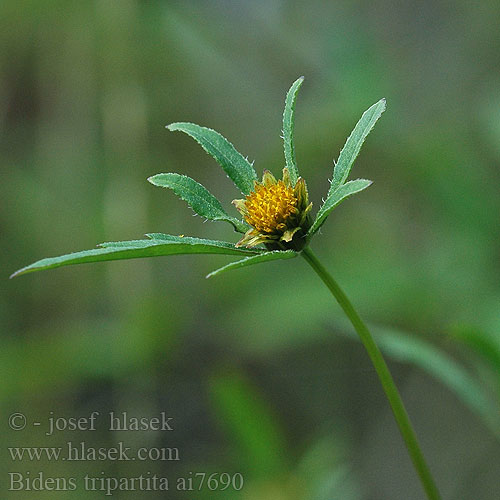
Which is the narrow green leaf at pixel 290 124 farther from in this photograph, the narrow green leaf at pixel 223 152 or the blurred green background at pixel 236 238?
the blurred green background at pixel 236 238

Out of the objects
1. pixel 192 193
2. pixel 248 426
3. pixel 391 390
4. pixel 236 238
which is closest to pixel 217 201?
pixel 192 193

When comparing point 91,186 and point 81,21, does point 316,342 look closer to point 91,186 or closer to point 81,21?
point 91,186

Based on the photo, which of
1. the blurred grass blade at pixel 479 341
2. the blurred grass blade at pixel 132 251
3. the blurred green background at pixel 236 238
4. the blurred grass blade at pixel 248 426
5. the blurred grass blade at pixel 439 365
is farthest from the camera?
the blurred green background at pixel 236 238

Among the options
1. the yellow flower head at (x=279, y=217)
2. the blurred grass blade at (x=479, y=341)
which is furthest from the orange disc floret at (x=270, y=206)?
the blurred grass blade at (x=479, y=341)

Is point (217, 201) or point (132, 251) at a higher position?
point (217, 201)

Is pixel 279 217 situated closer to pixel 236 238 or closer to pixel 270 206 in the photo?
pixel 270 206

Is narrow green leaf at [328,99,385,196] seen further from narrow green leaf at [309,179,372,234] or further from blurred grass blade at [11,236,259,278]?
blurred grass blade at [11,236,259,278]
